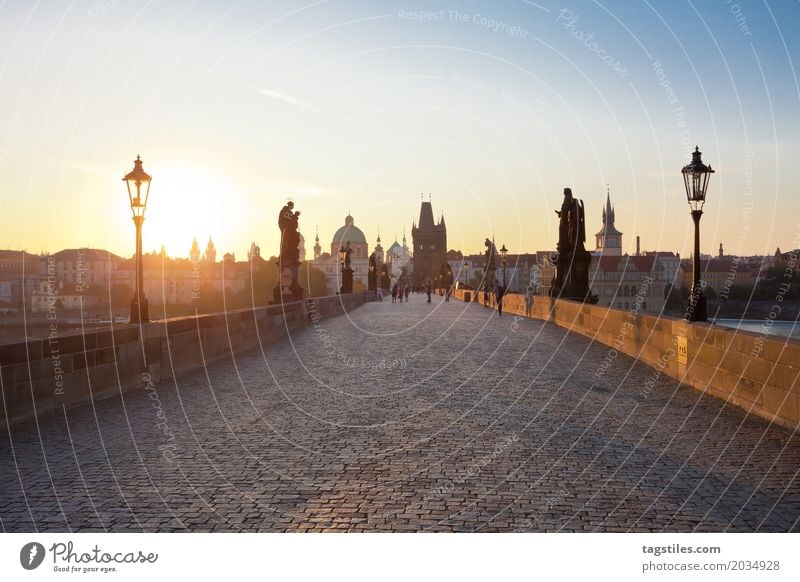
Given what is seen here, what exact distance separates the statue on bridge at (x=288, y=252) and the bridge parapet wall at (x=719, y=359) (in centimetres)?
1287

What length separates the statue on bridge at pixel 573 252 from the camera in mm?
23359

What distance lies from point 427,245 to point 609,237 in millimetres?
41506

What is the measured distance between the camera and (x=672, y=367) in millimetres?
11203

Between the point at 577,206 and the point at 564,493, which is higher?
the point at 577,206

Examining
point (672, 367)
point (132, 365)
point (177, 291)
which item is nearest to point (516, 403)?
point (672, 367)

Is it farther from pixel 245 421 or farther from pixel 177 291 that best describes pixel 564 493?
pixel 177 291

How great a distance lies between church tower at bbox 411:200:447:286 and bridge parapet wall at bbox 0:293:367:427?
442ft

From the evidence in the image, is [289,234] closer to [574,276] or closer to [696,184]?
[574,276]

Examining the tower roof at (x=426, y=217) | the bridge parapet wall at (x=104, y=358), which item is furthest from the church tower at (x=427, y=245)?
the bridge parapet wall at (x=104, y=358)

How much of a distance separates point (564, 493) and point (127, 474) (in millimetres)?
3306

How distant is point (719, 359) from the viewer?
30.5 feet

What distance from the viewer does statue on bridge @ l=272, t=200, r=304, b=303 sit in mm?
25375

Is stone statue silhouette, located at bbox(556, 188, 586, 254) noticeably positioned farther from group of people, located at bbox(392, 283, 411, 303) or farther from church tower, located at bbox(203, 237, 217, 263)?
church tower, located at bbox(203, 237, 217, 263)
